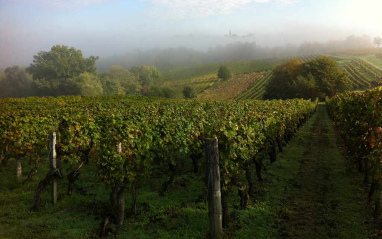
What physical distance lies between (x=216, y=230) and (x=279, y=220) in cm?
220

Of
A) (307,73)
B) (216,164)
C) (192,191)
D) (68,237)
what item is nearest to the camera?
(216,164)

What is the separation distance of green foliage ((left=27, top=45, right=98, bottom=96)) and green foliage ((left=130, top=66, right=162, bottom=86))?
33.1 meters

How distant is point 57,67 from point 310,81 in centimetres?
8040

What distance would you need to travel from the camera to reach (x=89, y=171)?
11.8 metres

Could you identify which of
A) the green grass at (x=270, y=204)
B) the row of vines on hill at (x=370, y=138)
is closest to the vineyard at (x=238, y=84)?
the green grass at (x=270, y=204)

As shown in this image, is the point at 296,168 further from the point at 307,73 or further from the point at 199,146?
the point at 307,73

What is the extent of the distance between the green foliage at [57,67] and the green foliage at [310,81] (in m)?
65.6

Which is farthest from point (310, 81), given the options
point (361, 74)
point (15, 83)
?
point (15, 83)

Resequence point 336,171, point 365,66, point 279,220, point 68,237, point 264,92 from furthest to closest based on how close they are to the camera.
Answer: point 365,66 < point 264,92 < point 336,171 < point 279,220 < point 68,237

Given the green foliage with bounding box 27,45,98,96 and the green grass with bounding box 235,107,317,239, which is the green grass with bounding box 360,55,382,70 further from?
the green foliage with bounding box 27,45,98,96

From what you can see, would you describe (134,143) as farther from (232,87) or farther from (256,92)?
(232,87)

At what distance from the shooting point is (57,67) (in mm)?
85812

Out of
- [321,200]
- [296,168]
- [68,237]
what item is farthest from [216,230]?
[296,168]

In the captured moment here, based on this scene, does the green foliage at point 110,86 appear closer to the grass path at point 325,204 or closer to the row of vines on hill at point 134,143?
the row of vines on hill at point 134,143
